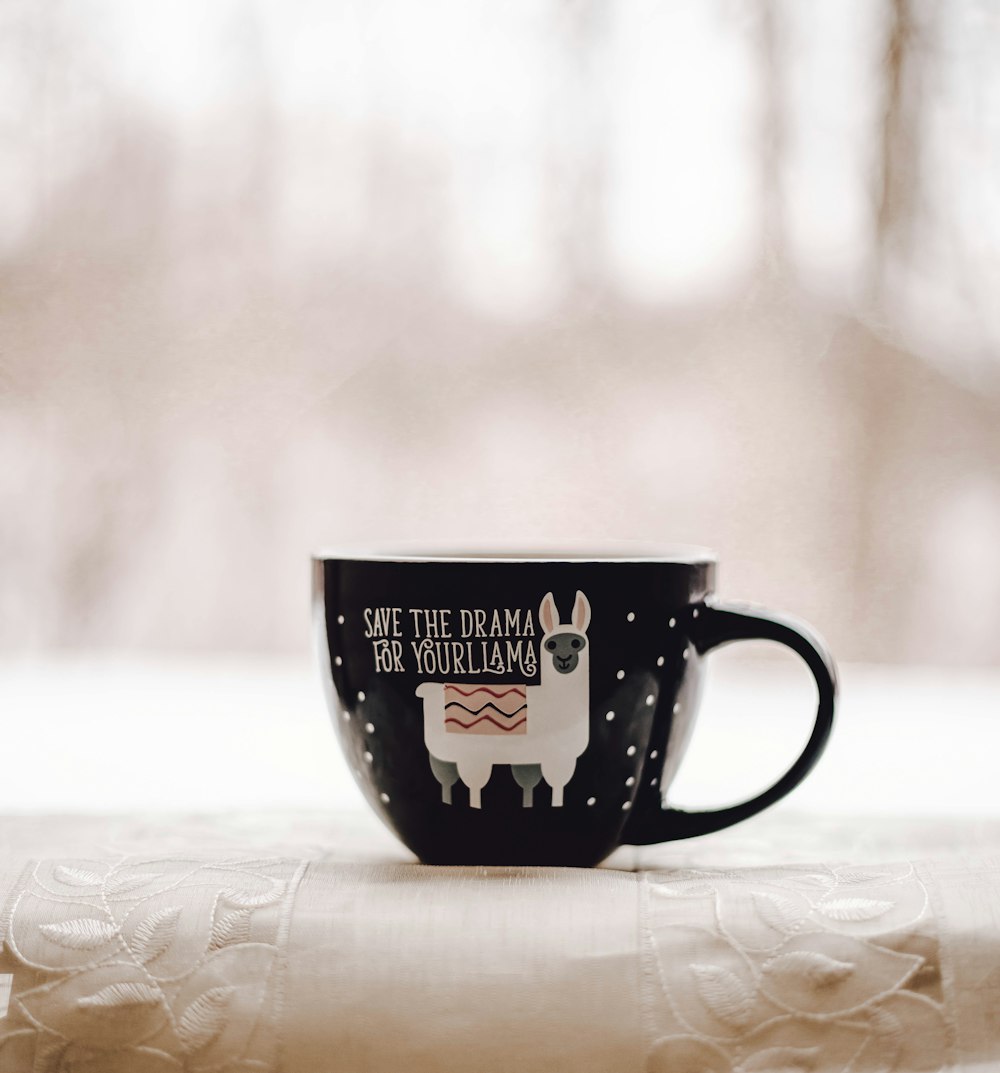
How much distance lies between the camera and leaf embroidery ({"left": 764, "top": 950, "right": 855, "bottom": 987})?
0.99ft

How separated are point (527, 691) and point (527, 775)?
0.09ft

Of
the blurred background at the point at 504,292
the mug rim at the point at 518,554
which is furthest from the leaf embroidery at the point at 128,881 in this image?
the blurred background at the point at 504,292

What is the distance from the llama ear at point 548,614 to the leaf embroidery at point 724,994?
0.10 m

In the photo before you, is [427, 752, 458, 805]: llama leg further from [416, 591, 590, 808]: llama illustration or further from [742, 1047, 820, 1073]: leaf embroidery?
[742, 1047, 820, 1073]: leaf embroidery

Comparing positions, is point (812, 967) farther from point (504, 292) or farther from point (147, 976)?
point (504, 292)

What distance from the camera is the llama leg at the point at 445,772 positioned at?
0.34m

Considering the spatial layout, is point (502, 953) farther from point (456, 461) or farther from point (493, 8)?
point (493, 8)

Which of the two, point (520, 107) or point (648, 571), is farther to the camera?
point (520, 107)

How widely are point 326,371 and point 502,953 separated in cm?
72

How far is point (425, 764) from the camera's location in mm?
343

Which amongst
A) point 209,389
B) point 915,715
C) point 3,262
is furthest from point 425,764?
point 3,262

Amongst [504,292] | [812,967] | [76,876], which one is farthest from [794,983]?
[504,292]

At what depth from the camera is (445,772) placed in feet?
1.12

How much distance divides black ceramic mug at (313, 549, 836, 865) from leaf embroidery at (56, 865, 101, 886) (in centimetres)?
9
